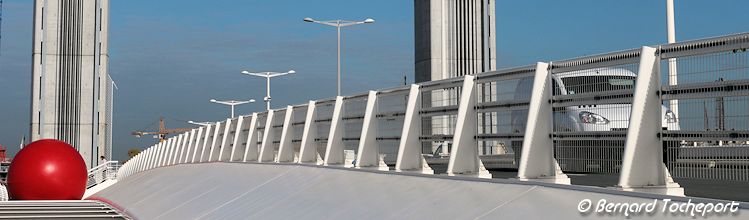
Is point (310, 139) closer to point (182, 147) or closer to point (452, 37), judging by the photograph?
point (182, 147)

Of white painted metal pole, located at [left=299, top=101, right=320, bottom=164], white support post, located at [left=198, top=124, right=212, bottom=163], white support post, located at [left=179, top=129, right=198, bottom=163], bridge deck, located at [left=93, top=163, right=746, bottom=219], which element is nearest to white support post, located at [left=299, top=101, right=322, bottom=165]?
white painted metal pole, located at [left=299, top=101, right=320, bottom=164]

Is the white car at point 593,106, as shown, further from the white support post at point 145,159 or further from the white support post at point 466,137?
the white support post at point 145,159

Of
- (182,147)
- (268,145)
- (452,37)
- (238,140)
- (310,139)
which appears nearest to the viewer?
(310,139)

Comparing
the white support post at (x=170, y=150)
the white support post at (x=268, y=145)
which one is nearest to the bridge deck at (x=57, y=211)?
the white support post at (x=268, y=145)

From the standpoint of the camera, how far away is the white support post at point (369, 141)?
16641mm

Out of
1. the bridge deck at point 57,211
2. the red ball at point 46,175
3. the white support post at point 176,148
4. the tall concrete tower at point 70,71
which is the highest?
the tall concrete tower at point 70,71

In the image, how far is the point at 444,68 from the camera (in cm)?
6050

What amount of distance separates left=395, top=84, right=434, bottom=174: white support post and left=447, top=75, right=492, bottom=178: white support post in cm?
190

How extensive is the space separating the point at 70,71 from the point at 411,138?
216 ft

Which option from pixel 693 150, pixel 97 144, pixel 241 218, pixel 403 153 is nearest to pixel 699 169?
pixel 693 150

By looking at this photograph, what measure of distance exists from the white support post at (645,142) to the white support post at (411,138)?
19.5 feet

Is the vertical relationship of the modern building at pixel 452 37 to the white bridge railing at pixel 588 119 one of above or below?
above

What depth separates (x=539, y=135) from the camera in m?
10.8

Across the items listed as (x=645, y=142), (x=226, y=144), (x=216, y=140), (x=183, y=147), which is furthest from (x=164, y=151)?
(x=645, y=142)
